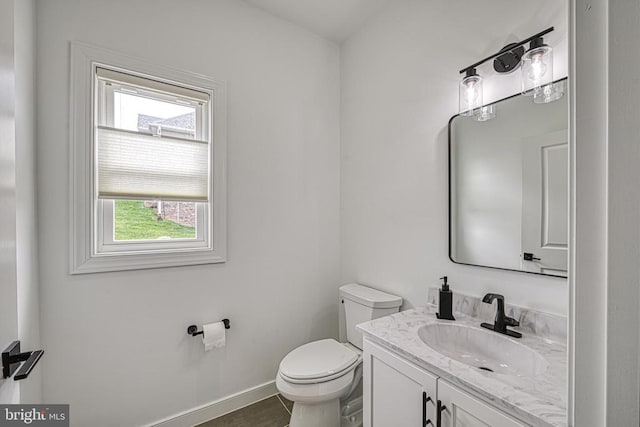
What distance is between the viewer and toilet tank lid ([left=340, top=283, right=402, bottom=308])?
1.70 meters

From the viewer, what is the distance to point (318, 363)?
1.53 metres

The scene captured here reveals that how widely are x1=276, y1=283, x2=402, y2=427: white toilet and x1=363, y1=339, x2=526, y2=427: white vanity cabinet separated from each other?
0.78 ft

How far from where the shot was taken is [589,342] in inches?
15.8

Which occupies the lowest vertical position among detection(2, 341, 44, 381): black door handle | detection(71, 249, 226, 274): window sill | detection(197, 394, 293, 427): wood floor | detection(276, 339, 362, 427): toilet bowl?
detection(197, 394, 293, 427): wood floor

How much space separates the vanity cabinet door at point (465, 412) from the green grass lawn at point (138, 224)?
159 cm

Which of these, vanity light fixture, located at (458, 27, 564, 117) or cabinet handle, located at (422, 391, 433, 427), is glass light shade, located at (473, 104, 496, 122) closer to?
vanity light fixture, located at (458, 27, 564, 117)

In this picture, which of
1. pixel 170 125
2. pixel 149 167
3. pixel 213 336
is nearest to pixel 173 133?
pixel 170 125

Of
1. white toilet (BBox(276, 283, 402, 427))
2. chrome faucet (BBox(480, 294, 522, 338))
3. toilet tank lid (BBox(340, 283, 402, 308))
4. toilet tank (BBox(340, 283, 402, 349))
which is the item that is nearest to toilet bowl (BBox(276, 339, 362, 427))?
white toilet (BBox(276, 283, 402, 427))

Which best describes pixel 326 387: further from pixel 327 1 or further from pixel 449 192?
pixel 327 1

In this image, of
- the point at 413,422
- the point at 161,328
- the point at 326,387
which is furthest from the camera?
the point at 161,328

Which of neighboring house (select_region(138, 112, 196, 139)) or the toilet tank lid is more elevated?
neighboring house (select_region(138, 112, 196, 139))

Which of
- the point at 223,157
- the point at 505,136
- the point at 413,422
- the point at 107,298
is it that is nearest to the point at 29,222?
the point at 107,298

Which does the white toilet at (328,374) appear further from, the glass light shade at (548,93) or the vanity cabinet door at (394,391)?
the glass light shade at (548,93)

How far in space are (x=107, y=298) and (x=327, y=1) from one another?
2.20 m
